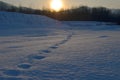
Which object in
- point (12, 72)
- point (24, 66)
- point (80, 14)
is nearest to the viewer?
point (12, 72)

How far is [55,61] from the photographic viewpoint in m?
6.34

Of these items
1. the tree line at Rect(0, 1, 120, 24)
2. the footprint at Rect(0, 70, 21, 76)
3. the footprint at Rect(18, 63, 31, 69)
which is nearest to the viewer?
the footprint at Rect(0, 70, 21, 76)

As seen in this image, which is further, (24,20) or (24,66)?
(24,20)

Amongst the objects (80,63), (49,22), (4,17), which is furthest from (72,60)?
(49,22)

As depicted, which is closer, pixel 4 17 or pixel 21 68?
pixel 21 68

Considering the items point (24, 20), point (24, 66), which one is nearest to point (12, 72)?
point (24, 66)

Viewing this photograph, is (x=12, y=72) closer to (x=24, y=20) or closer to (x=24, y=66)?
(x=24, y=66)

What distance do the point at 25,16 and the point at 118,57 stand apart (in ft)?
119

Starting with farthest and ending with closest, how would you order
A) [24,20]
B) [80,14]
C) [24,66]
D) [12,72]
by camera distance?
[80,14] < [24,20] < [24,66] < [12,72]

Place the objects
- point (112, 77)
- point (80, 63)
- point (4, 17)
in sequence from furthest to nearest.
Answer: point (4, 17) < point (80, 63) < point (112, 77)

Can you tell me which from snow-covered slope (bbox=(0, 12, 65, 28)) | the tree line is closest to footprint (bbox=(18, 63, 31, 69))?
snow-covered slope (bbox=(0, 12, 65, 28))

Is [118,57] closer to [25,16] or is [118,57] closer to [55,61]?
[55,61]

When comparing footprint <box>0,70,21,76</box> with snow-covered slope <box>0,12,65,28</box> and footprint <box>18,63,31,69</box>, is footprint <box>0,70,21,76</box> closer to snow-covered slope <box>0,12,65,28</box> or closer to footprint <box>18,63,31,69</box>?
A: footprint <box>18,63,31,69</box>

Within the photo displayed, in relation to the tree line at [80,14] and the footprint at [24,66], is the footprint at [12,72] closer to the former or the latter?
the footprint at [24,66]
